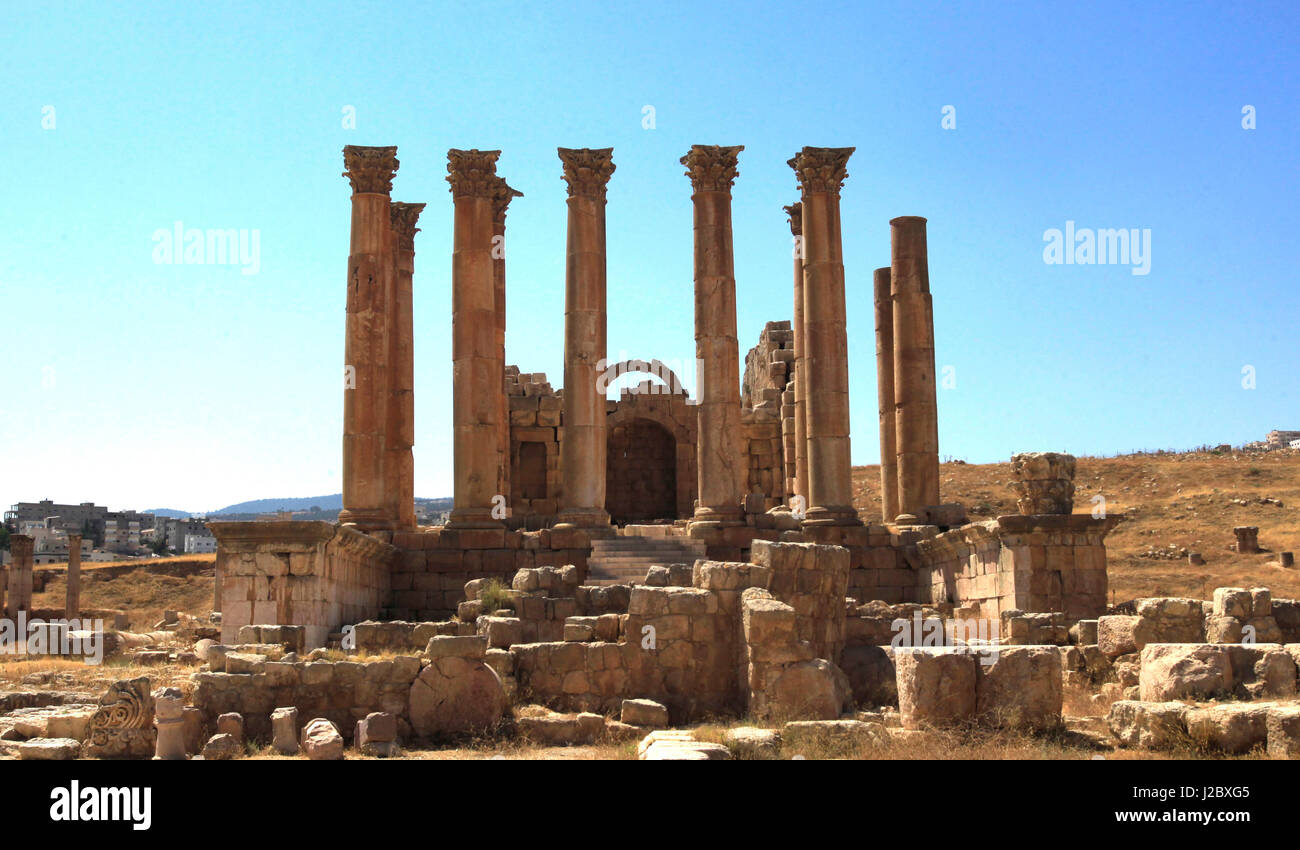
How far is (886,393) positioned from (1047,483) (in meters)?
9.44

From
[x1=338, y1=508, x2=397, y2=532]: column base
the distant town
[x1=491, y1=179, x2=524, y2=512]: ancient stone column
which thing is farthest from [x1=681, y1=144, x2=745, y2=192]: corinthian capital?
the distant town

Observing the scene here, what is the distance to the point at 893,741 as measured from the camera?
11820 millimetres

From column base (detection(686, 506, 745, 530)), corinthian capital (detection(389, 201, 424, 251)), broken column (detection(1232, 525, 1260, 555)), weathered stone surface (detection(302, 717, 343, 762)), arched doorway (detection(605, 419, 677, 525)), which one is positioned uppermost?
corinthian capital (detection(389, 201, 424, 251))

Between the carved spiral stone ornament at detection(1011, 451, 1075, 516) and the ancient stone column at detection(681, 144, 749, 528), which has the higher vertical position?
the ancient stone column at detection(681, 144, 749, 528)

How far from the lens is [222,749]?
1290 cm

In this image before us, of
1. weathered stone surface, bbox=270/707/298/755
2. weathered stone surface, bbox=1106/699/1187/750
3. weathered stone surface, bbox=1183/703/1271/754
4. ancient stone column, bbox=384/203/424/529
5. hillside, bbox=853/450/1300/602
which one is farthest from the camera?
hillside, bbox=853/450/1300/602

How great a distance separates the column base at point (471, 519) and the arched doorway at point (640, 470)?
14454 mm

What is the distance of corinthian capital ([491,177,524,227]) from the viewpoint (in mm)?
30859

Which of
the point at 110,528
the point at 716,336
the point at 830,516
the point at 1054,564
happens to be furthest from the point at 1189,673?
the point at 110,528

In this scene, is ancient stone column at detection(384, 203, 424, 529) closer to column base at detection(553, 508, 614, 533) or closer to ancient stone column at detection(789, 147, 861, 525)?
column base at detection(553, 508, 614, 533)

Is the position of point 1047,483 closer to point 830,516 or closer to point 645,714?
point 830,516

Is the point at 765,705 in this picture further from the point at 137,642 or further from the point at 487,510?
the point at 137,642

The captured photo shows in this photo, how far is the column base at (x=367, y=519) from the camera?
2464 cm

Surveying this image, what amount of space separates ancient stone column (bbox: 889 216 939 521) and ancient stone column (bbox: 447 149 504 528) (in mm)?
9131
